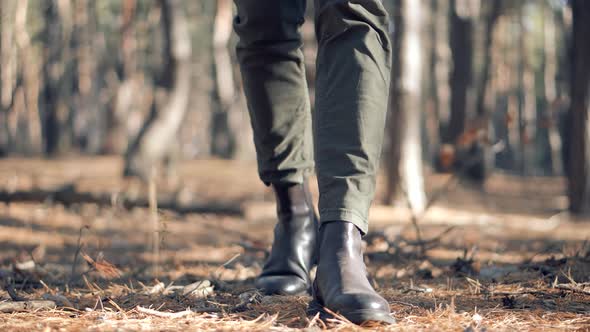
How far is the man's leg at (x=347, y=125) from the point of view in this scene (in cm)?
184

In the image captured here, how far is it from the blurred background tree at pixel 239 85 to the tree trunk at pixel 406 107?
0.05 ft

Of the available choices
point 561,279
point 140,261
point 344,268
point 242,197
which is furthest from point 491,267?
point 242,197

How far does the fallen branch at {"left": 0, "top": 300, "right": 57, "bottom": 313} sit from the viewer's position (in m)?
1.92

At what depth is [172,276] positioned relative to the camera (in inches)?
118

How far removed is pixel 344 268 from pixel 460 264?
1.25m

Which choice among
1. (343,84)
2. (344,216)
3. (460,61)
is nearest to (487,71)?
(460,61)

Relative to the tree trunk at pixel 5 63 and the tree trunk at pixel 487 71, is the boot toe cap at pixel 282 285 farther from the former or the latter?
the tree trunk at pixel 5 63

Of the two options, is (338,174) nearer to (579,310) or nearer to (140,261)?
(579,310)

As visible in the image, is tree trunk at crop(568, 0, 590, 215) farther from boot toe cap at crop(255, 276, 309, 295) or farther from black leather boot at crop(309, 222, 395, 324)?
black leather boot at crop(309, 222, 395, 324)

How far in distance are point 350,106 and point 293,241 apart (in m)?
0.70

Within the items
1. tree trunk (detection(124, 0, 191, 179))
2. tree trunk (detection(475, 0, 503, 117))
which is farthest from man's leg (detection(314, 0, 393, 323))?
tree trunk (detection(475, 0, 503, 117))

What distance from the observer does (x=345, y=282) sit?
1.76 metres

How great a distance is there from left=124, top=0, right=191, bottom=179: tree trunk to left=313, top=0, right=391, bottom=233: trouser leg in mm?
6734

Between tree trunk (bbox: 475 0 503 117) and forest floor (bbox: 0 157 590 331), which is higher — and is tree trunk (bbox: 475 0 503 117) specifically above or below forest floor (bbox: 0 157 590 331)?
above
